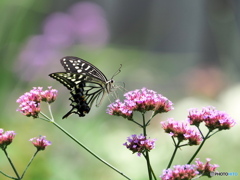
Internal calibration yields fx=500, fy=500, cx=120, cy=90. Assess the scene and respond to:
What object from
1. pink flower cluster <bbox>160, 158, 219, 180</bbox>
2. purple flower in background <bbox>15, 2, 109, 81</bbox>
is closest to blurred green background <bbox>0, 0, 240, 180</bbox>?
purple flower in background <bbox>15, 2, 109, 81</bbox>

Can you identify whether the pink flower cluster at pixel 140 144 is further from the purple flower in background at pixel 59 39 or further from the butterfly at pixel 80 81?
the purple flower in background at pixel 59 39

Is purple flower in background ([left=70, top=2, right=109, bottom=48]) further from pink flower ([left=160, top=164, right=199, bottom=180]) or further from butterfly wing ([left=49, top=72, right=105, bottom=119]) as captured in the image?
pink flower ([left=160, top=164, right=199, bottom=180])

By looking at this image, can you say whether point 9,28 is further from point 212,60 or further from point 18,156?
point 212,60

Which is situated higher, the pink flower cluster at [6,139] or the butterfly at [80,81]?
the butterfly at [80,81]

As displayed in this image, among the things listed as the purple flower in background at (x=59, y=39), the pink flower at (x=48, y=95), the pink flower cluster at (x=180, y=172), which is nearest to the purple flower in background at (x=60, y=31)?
the purple flower in background at (x=59, y=39)

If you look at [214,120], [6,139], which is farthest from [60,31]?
[214,120]

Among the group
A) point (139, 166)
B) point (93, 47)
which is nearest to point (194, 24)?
point (93, 47)
